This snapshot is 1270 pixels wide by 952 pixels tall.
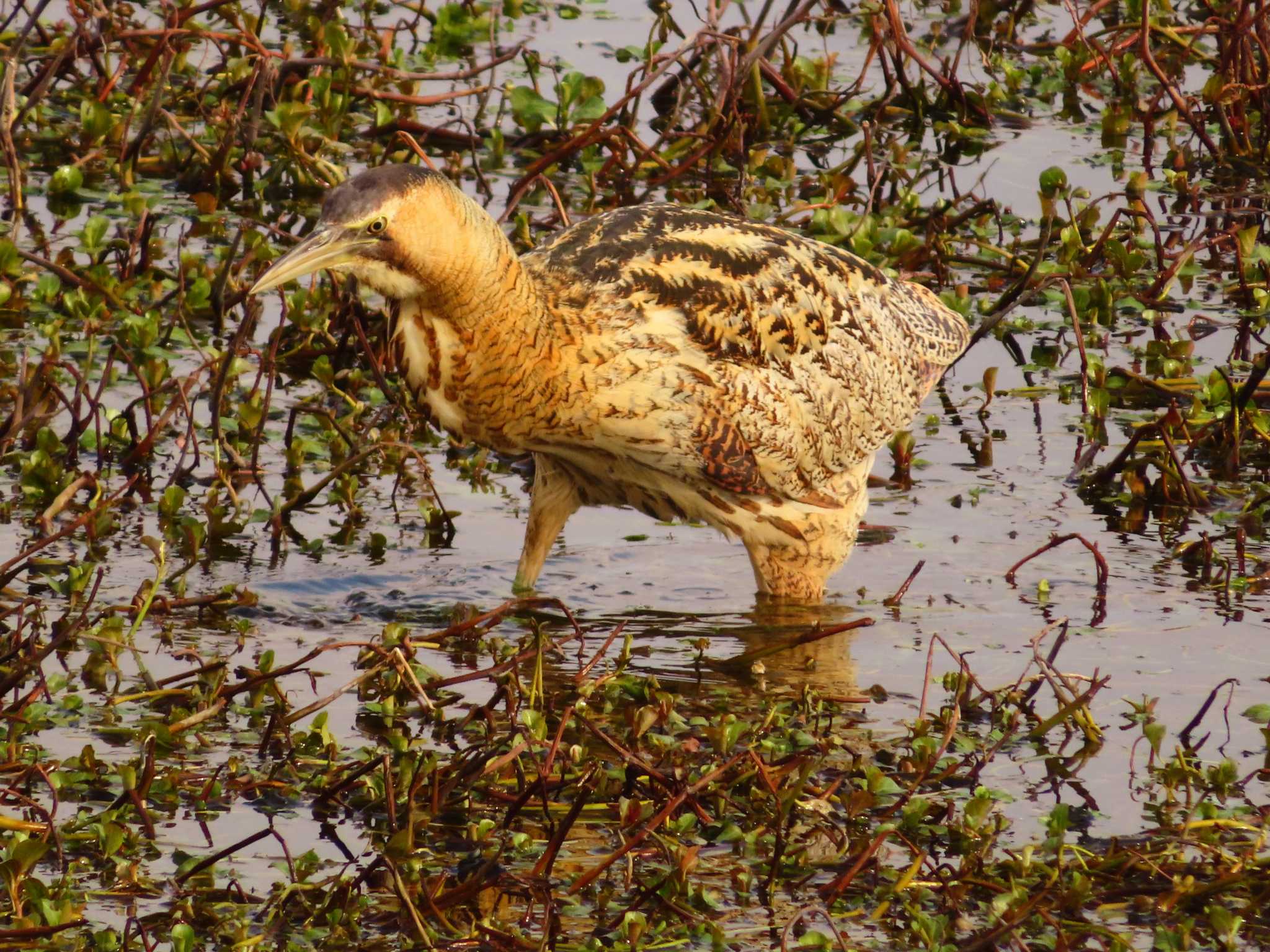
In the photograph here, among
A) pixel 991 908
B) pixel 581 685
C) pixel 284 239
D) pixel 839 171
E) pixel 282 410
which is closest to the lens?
pixel 991 908

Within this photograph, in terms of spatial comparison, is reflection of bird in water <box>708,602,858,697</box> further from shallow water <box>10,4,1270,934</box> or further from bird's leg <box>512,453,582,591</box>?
bird's leg <box>512,453,582,591</box>

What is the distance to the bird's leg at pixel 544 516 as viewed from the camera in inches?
262

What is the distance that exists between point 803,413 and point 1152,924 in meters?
2.48

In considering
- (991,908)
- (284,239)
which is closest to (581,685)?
(991,908)

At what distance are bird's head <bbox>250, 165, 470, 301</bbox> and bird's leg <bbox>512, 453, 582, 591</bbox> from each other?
3.61 feet

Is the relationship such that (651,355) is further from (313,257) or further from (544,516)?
(313,257)

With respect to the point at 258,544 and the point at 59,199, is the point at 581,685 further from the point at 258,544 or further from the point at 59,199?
the point at 59,199

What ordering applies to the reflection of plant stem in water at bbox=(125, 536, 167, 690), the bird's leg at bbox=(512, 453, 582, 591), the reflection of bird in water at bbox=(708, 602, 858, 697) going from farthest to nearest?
the bird's leg at bbox=(512, 453, 582, 591)
the reflection of bird in water at bbox=(708, 602, 858, 697)
the reflection of plant stem in water at bbox=(125, 536, 167, 690)

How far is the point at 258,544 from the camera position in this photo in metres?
6.88

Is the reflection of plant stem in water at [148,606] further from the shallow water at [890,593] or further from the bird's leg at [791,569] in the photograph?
the bird's leg at [791,569]

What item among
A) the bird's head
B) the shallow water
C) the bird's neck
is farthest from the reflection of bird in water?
the bird's head

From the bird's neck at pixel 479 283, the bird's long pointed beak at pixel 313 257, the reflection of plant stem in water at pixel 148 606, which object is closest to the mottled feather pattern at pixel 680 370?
the bird's neck at pixel 479 283

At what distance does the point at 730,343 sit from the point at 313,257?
5.02 feet

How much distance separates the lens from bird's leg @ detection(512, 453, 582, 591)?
6664 mm
